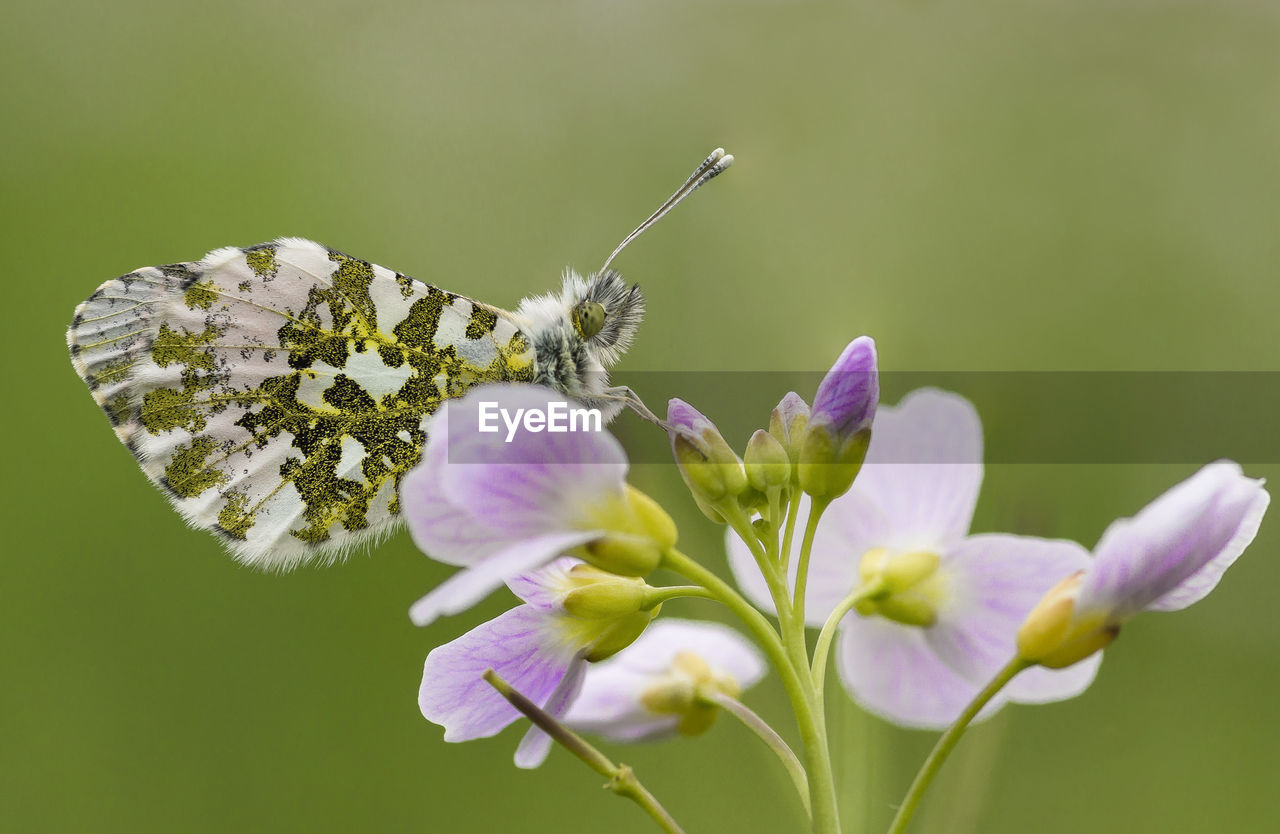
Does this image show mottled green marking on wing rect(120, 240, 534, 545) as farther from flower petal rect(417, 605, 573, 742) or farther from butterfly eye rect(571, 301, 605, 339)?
flower petal rect(417, 605, 573, 742)

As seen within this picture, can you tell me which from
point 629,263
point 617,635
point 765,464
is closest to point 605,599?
point 617,635

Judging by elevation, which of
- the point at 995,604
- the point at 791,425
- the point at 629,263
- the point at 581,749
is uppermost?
the point at 629,263

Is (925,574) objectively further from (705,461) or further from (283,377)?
(283,377)

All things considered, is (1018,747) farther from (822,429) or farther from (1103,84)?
(1103,84)

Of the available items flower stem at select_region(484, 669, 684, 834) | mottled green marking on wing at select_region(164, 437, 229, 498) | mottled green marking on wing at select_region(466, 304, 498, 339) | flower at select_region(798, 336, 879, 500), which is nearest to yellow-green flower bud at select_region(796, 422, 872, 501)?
flower at select_region(798, 336, 879, 500)

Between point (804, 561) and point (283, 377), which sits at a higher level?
point (283, 377)

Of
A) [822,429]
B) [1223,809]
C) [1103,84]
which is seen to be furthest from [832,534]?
[1103,84]

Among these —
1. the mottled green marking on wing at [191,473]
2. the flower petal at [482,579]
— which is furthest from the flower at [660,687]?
the mottled green marking on wing at [191,473]
